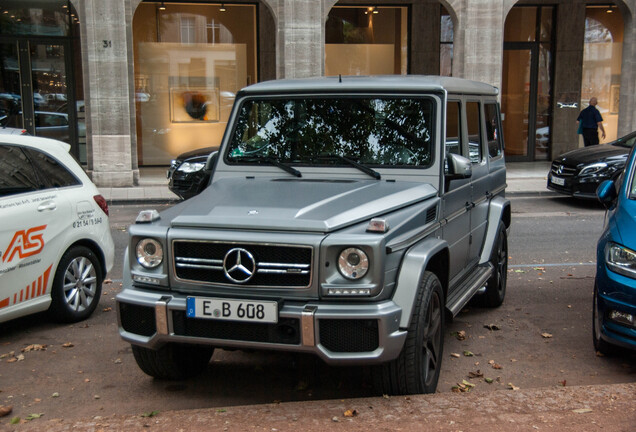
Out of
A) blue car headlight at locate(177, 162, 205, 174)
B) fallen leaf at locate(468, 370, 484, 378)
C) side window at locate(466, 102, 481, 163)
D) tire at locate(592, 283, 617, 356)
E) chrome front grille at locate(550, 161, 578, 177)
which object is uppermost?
side window at locate(466, 102, 481, 163)

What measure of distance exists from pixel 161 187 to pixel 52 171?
11364 millimetres

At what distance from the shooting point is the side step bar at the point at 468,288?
5438 mm

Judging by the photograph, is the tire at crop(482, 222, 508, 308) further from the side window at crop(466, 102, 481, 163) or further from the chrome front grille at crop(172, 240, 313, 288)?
the chrome front grille at crop(172, 240, 313, 288)

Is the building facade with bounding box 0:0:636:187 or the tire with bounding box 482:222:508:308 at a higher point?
the building facade with bounding box 0:0:636:187

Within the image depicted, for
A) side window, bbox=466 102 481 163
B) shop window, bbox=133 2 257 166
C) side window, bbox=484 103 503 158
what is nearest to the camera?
side window, bbox=466 102 481 163

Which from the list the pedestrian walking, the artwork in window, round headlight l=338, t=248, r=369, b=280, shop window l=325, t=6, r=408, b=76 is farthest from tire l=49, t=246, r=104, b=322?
shop window l=325, t=6, r=408, b=76

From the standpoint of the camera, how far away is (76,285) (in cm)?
679

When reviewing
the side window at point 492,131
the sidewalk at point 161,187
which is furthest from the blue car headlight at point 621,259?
the sidewalk at point 161,187

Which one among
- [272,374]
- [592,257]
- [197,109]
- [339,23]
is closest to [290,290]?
[272,374]

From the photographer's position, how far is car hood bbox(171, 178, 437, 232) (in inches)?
173

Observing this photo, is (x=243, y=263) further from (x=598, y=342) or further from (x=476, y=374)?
(x=598, y=342)

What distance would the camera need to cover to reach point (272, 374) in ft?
17.9

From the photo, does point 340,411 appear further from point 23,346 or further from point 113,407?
point 23,346

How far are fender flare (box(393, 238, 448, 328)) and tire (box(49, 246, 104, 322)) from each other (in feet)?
11.2
